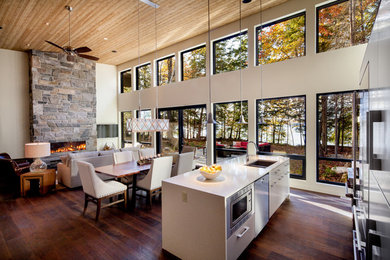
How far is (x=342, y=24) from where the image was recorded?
13.6ft

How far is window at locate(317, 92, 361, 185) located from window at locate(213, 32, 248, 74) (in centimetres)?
225

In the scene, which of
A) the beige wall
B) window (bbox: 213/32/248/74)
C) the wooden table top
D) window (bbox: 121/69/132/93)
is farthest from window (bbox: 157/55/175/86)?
the wooden table top

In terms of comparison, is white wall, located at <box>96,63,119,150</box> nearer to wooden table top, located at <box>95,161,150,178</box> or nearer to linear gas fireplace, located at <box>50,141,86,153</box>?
linear gas fireplace, located at <box>50,141,86,153</box>

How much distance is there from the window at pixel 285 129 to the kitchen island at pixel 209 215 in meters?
2.52

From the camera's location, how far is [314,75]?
14.3 ft

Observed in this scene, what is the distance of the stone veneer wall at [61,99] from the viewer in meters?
7.00

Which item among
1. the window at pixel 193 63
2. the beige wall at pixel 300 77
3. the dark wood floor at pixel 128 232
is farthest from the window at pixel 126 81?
the dark wood floor at pixel 128 232

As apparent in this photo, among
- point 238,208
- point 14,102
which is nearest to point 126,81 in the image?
point 14,102

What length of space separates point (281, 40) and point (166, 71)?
4264 mm

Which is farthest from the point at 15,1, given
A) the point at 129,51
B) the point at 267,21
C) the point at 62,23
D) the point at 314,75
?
the point at 314,75

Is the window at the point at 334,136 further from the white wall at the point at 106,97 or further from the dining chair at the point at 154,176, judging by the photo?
the white wall at the point at 106,97

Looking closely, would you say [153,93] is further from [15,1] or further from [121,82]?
[15,1]

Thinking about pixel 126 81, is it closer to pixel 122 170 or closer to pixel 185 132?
pixel 185 132

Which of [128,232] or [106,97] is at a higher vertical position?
[106,97]
